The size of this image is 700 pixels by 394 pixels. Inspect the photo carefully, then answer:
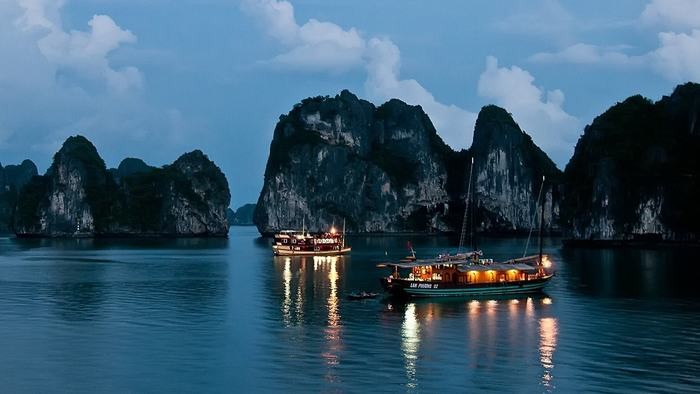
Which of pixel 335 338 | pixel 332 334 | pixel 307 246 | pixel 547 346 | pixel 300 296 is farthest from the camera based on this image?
pixel 307 246

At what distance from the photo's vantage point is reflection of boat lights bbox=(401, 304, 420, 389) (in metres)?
33.0

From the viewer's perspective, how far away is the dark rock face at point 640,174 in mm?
155875

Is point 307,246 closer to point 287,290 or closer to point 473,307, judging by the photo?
point 287,290

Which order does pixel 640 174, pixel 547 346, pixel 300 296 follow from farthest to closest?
pixel 640 174 < pixel 300 296 < pixel 547 346

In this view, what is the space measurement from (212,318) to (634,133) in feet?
470

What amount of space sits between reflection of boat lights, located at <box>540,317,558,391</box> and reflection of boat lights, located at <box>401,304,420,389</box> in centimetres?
538

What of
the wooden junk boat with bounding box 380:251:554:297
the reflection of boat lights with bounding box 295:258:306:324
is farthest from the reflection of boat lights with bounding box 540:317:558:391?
the reflection of boat lights with bounding box 295:258:306:324

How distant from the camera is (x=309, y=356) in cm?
3684

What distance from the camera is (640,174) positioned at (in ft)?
537

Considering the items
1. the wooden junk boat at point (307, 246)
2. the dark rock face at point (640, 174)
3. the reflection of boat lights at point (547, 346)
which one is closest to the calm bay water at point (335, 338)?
the reflection of boat lights at point (547, 346)

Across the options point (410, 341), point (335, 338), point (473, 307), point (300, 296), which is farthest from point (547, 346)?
point (300, 296)

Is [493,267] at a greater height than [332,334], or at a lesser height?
greater

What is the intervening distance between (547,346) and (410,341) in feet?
22.7

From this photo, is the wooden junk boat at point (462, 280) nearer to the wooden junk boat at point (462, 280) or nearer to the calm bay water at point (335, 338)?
the wooden junk boat at point (462, 280)
